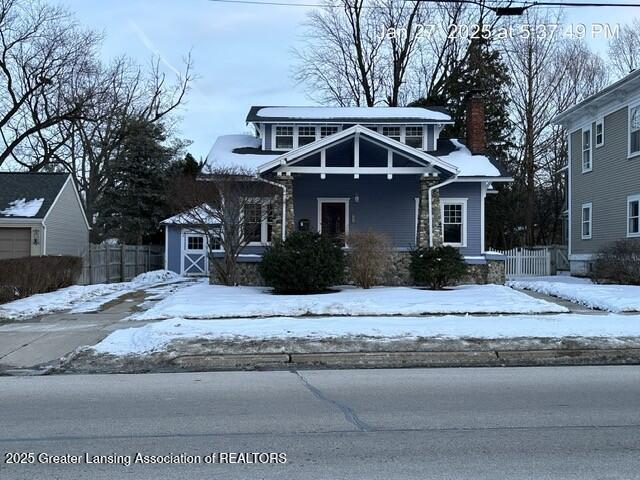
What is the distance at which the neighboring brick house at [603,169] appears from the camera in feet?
80.3

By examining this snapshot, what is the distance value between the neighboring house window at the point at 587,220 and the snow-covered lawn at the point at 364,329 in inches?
627

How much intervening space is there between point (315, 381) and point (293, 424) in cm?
234

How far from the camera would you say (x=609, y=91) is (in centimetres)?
2498

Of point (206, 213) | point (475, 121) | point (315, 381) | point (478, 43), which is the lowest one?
point (315, 381)

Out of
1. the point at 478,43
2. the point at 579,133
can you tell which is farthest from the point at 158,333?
the point at 478,43

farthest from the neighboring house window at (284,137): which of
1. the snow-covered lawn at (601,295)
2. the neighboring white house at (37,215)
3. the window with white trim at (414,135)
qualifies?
the snow-covered lawn at (601,295)

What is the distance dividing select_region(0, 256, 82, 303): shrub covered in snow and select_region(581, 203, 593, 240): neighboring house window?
71.3 feet

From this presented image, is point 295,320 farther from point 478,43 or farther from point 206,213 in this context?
point 478,43

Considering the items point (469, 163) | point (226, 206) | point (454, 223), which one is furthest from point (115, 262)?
point (469, 163)

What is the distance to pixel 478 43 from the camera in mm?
41594

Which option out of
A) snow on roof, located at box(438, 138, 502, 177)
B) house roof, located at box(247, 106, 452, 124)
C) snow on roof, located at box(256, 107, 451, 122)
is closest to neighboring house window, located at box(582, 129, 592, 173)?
snow on roof, located at box(438, 138, 502, 177)

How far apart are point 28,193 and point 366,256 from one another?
16236 mm

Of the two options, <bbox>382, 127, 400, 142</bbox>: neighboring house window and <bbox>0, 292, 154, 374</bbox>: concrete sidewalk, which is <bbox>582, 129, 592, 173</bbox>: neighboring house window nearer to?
<bbox>382, 127, 400, 142</bbox>: neighboring house window

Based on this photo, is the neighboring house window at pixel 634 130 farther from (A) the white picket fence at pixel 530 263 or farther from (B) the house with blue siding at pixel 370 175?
(A) the white picket fence at pixel 530 263
